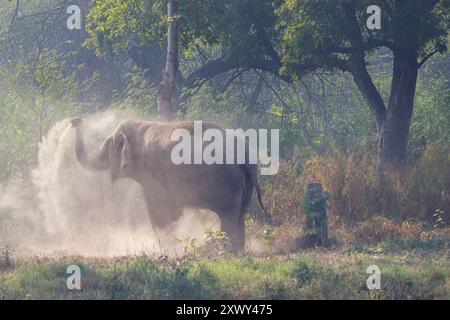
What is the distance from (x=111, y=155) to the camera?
47.7 feet

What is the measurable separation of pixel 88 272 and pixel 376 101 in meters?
9.09

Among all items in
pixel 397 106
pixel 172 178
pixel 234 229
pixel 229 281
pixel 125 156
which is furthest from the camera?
pixel 397 106

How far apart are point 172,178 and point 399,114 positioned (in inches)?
249

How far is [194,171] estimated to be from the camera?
12.8m

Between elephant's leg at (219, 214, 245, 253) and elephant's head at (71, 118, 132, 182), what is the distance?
199cm

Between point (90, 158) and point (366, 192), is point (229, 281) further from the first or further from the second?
point (366, 192)

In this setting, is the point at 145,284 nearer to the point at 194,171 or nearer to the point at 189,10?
the point at 194,171

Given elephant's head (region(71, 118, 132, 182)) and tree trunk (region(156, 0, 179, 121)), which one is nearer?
elephant's head (region(71, 118, 132, 182))

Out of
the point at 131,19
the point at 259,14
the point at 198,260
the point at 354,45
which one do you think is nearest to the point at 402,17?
the point at 354,45

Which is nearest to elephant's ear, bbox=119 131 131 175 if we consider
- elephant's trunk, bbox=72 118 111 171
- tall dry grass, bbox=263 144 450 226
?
elephant's trunk, bbox=72 118 111 171

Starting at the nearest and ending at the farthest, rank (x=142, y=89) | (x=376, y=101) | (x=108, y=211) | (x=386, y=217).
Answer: (x=386, y=217), (x=108, y=211), (x=376, y=101), (x=142, y=89)

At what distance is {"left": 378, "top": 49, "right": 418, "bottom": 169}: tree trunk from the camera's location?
17.7 meters

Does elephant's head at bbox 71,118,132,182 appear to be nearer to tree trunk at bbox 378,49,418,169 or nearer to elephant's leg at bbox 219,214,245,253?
elephant's leg at bbox 219,214,245,253

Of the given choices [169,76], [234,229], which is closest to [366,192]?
[234,229]
